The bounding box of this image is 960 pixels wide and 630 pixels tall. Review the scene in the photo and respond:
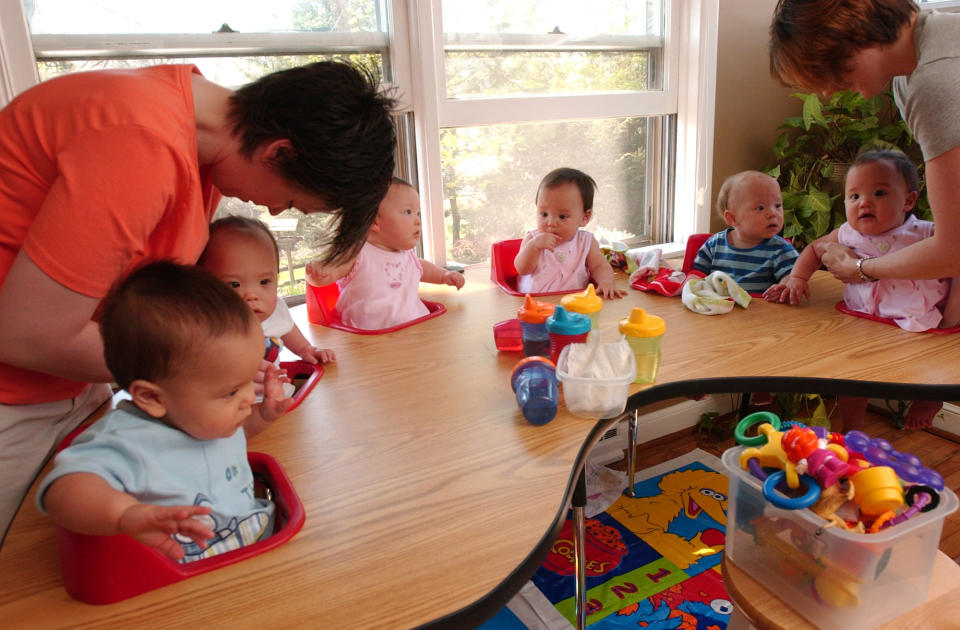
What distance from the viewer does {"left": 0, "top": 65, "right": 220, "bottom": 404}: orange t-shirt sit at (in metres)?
0.77

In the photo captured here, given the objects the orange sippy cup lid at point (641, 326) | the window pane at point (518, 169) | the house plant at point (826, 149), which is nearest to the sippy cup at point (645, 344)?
the orange sippy cup lid at point (641, 326)

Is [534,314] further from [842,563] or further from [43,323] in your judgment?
[43,323]

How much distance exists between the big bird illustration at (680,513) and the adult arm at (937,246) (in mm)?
915

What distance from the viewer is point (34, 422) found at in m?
0.97

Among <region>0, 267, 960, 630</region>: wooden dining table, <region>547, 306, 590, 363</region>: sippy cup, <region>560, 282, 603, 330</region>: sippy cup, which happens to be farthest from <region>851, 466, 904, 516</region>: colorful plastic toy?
<region>560, 282, 603, 330</region>: sippy cup

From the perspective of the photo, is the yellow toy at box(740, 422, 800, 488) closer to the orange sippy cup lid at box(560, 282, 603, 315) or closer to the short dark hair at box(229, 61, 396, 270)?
the orange sippy cup lid at box(560, 282, 603, 315)

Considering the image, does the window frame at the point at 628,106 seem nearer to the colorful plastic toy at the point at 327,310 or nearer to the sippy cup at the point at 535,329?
the colorful plastic toy at the point at 327,310

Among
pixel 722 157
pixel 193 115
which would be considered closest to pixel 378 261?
pixel 193 115

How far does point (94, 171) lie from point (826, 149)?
256 centimetres

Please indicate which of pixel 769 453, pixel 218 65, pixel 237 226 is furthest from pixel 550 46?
pixel 769 453

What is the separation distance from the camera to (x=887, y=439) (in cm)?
250

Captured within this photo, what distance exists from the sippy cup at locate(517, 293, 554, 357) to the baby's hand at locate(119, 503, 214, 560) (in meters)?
0.75

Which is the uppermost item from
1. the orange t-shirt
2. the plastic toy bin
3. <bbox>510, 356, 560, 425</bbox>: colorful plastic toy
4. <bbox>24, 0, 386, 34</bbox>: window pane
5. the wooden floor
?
<bbox>24, 0, 386, 34</bbox>: window pane

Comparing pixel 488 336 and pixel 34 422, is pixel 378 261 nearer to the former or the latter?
pixel 488 336
